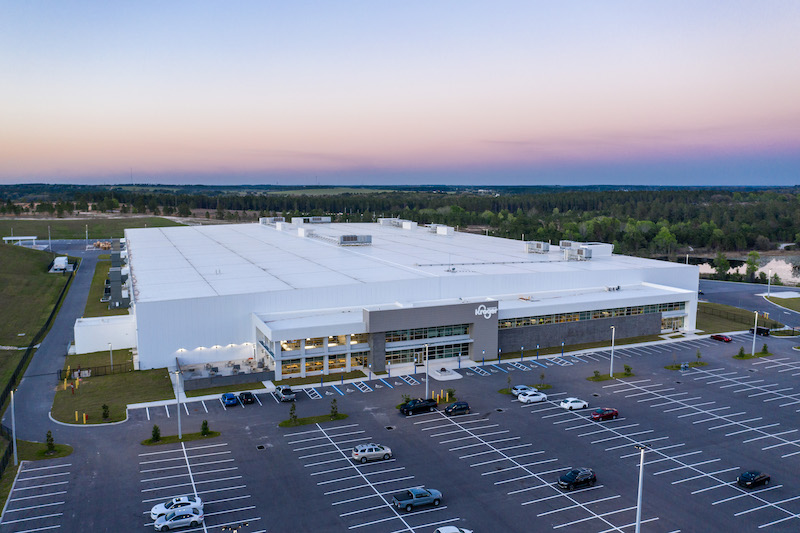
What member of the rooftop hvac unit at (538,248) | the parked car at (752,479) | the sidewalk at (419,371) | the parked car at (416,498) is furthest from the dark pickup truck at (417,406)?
the rooftop hvac unit at (538,248)

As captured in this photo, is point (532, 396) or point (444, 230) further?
point (444, 230)

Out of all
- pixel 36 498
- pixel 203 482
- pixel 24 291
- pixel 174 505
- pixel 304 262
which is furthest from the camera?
pixel 24 291

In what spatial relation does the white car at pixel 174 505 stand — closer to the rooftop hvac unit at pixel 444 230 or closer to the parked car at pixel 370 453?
the parked car at pixel 370 453

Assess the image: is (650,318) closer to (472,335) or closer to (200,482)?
(472,335)

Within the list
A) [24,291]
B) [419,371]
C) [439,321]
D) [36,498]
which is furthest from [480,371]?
[24,291]

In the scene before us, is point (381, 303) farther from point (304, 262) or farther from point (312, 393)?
point (304, 262)

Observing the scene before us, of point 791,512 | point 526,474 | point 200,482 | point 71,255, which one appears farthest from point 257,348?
point 71,255

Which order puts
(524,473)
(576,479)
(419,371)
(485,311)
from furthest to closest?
1. (485,311)
2. (419,371)
3. (524,473)
4. (576,479)

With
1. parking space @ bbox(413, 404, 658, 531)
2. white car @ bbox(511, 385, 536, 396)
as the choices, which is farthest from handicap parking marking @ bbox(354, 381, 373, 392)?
white car @ bbox(511, 385, 536, 396)
